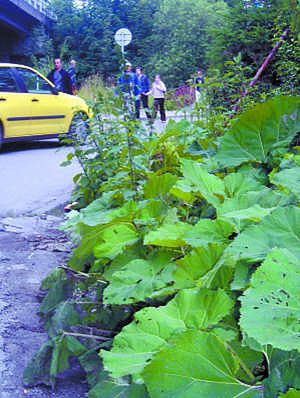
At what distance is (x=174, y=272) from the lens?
1332mm

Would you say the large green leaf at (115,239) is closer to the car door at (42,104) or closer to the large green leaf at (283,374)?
the large green leaf at (283,374)

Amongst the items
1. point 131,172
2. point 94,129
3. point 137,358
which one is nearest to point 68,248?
point 94,129

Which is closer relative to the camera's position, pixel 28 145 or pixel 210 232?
pixel 210 232

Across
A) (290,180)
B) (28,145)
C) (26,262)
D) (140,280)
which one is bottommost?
(28,145)

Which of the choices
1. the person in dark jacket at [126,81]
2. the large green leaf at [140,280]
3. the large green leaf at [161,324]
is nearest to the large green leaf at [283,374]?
the large green leaf at [161,324]

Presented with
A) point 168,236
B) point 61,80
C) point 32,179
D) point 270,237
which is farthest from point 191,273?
point 61,80

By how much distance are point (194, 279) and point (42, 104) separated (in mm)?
11096

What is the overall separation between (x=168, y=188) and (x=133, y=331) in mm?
778

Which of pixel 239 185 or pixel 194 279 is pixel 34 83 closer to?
pixel 239 185

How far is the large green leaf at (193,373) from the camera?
87 centimetres

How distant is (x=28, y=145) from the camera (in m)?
12.9

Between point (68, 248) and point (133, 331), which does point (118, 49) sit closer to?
point (68, 248)

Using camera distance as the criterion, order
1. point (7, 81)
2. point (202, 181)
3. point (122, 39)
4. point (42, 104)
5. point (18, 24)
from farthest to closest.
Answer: point (18, 24) < point (42, 104) < point (7, 81) < point (122, 39) < point (202, 181)

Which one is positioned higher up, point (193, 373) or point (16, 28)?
point (16, 28)
